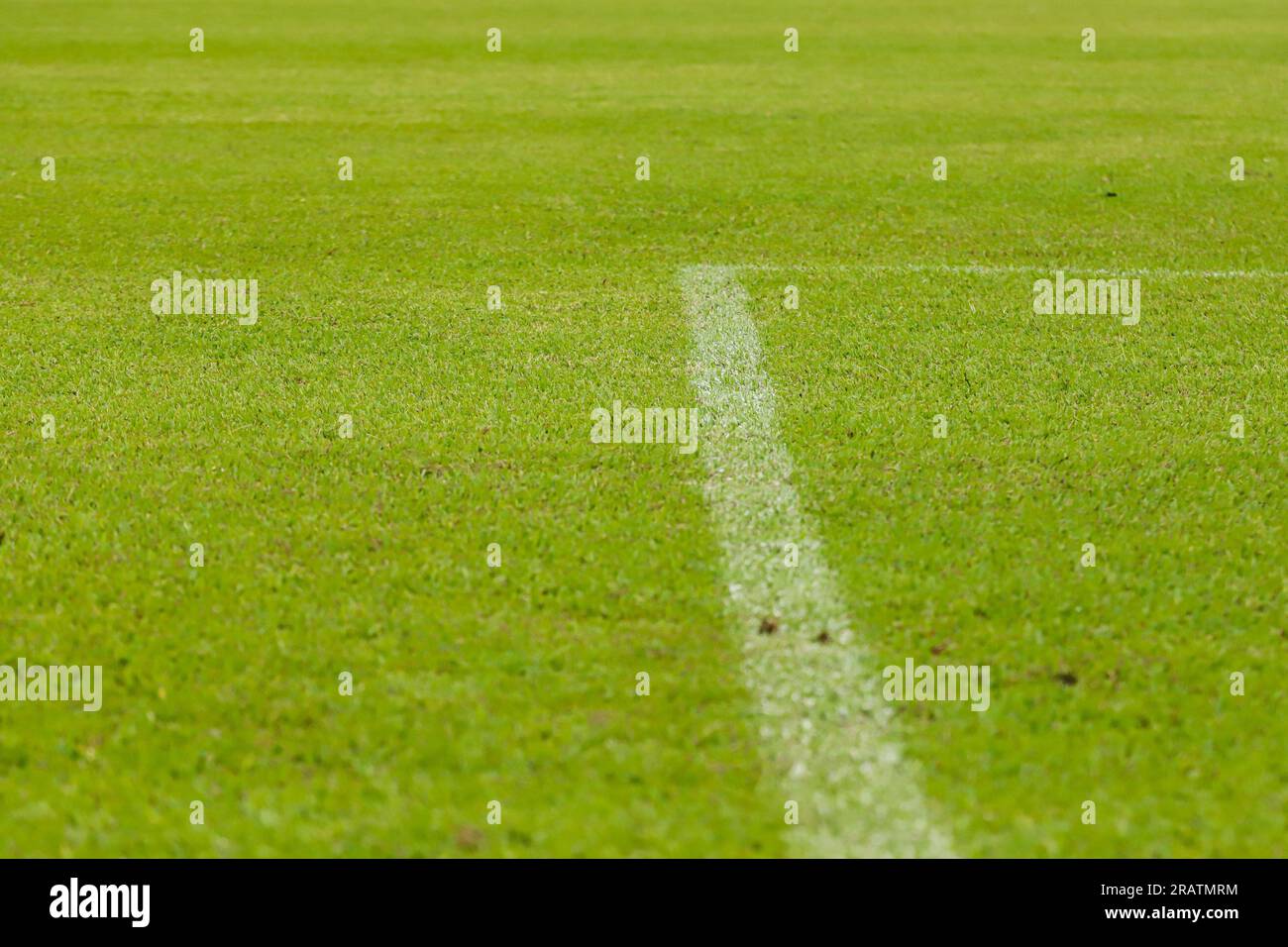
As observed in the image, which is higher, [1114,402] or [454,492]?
[1114,402]

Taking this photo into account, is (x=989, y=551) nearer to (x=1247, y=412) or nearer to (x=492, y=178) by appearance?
(x=1247, y=412)

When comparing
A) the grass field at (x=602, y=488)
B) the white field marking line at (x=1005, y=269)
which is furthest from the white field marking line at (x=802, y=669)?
the white field marking line at (x=1005, y=269)

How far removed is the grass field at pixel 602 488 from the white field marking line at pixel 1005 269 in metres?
0.06

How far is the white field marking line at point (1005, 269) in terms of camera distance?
22.8 feet

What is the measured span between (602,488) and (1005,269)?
3689 millimetres

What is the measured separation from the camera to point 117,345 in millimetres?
5812

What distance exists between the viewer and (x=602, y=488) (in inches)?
173

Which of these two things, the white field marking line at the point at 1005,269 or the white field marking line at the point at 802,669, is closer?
the white field marking line at the point at 802,669

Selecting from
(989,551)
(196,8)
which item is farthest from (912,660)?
(196,8)

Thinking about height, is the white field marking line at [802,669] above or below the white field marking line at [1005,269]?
below

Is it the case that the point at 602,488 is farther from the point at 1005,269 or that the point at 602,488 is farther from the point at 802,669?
the point at 1005,269

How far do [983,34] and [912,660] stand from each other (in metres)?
14.7

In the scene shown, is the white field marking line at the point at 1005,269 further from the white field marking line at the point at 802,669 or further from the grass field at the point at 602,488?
the white field marking line at the point at 802,669

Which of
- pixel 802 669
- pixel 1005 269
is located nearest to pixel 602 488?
pixel 802 669
